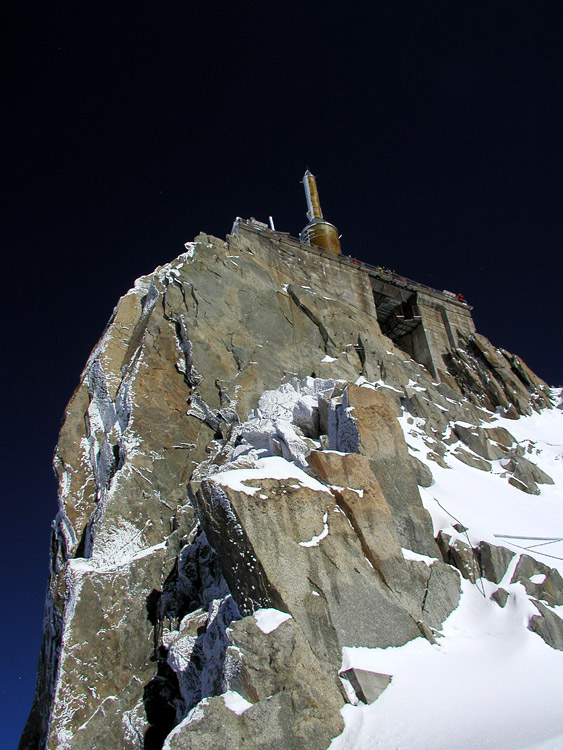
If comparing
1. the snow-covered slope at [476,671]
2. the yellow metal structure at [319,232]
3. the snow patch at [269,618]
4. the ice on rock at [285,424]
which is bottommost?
the snow-covered slope at [476,671]

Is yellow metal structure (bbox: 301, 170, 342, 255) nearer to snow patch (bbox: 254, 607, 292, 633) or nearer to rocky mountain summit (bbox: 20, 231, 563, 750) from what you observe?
rocky mountain summit (bbox: 20, 231, 563, 750)

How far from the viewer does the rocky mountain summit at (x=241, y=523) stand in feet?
29.4

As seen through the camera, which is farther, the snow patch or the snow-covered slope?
the snow patch

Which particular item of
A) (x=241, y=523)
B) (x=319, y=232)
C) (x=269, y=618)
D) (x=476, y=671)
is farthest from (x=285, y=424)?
(x=319, y=232)

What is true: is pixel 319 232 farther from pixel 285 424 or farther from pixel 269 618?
pixel 269 618

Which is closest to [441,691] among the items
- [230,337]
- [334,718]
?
[334,718]

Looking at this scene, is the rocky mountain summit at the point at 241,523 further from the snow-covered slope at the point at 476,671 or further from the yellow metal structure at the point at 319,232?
the yellow metal structure at the point at 319,232

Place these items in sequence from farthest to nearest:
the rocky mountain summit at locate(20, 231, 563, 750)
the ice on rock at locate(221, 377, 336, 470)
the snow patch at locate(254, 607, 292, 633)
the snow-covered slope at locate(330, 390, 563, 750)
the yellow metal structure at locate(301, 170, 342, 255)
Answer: the yellow metal structure at locate(301, 170, 342, 255) < the ice on rock at locate(221, 377, 336, 470) < the rocky mountain summit at locate(20, 231, 563, 750) < the snow patch at locate(254, 607, 292, 633) < the snow-covered slope at locate(330, 390, 563, 750)

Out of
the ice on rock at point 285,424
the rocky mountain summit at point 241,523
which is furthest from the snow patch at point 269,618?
the ice on rock at point 285,424

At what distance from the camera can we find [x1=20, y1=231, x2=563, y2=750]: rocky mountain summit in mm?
8969

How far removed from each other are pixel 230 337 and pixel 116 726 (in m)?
15.9

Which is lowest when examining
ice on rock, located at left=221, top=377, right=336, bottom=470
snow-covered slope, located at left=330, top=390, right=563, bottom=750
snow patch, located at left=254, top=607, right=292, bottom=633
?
snow-covered slope, located at left=330, top=390, right=563, bottom=750

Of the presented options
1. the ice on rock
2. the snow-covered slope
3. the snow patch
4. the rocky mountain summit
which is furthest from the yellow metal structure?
the snow patch

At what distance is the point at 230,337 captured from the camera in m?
23.5
